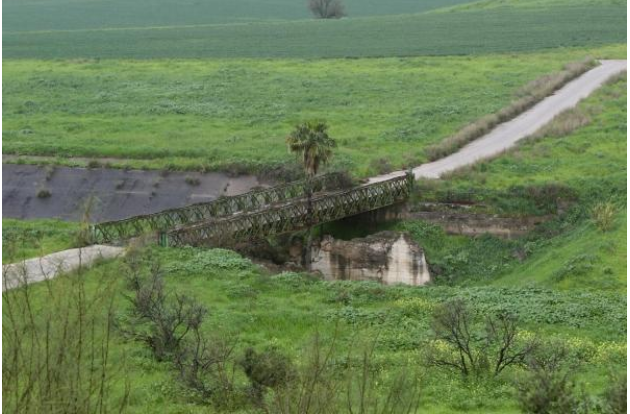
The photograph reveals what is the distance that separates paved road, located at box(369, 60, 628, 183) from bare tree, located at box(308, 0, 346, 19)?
196 feet

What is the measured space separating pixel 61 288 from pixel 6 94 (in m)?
68.2

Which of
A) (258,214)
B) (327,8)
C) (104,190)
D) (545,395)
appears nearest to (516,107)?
(104,190)

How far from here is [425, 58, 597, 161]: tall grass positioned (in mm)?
57688

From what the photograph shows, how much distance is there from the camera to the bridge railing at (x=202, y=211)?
129ft

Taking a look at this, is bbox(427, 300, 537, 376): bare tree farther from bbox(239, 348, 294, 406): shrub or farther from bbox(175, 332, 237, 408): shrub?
bbox(175, 332, 237, 408): shrub

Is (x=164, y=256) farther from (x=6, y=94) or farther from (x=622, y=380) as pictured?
(x=6, y=94)

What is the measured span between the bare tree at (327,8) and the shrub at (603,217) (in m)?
102

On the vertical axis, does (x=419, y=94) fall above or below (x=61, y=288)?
below

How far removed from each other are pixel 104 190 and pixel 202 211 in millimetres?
12177

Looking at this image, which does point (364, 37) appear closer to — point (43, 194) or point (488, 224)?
point (43, 194)

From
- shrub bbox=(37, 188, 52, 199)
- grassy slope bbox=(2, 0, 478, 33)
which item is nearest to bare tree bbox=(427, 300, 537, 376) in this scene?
shrub bbox=(37, 188, 52, 199)

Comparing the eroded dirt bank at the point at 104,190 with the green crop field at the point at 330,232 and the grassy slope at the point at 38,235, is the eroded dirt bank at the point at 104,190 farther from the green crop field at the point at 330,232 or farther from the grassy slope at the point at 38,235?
the grassy slope at the point at 38,235


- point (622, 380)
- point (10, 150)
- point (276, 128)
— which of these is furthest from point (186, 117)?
point (622, 380)

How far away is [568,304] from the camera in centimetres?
3194
